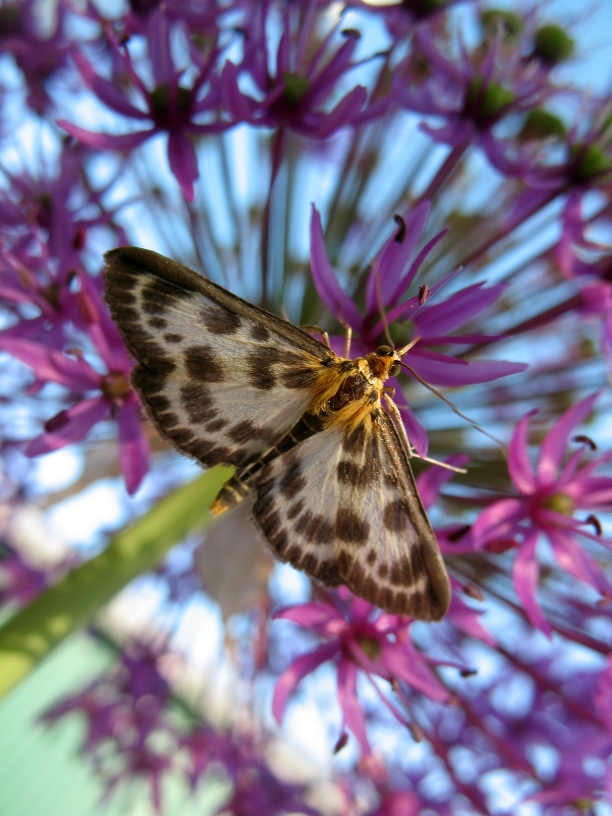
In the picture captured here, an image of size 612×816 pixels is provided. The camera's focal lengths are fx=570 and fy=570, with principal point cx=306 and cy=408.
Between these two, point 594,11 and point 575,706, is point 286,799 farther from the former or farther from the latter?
point 594,11

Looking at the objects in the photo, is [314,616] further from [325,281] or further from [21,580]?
[21,580]

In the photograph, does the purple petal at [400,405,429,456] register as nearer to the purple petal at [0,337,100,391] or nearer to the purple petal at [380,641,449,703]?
the purple petal at [380,641,449,703]

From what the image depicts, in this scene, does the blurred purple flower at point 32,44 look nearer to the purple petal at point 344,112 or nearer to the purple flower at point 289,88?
the purple flower at point 289,88

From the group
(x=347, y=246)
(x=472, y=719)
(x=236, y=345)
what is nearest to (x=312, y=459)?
(x=236, y=345)

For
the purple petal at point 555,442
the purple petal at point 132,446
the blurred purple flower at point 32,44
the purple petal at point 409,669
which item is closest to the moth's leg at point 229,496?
the purple petal at point 132,446

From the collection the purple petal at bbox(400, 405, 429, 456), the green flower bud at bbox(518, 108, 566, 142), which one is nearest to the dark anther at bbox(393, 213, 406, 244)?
the purple petal at bbox(400, 405, 429, 456)

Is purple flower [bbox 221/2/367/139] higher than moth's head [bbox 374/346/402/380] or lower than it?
higher
